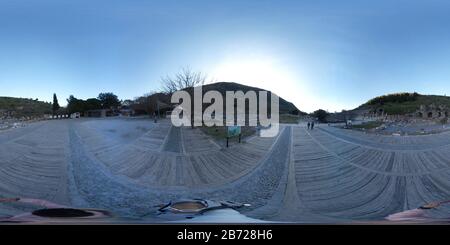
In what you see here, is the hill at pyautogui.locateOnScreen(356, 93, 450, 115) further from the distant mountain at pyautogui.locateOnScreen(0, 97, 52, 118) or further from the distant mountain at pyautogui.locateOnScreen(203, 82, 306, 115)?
the distant mountain at pyautogui.locateOnScreen(0, 97, 52, 118)

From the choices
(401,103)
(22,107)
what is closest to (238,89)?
(401,103)

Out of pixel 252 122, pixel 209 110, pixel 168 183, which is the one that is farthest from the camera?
pixel 168 183

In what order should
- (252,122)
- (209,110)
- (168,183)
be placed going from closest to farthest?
(209,110)
(252,122)
(168,183)

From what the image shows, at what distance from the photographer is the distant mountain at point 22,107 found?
152cm

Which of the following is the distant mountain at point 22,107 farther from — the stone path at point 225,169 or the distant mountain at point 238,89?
the distant mountain at point 238,89

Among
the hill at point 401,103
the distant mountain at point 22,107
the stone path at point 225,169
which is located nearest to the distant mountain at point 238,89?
the stone path at point 225,169

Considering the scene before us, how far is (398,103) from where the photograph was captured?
149 centimetres

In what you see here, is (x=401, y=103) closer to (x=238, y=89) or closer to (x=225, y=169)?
(x=238, y=89)

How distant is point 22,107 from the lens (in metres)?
1.54

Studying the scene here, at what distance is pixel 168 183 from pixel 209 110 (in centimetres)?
57
